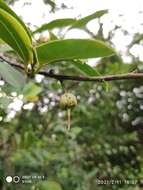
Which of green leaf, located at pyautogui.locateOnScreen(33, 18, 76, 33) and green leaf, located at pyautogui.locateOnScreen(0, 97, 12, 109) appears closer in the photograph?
green leaf, located at pyautogui.locateOnScreen(33, 18, 76, 33)

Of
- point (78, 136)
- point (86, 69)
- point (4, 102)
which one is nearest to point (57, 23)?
point (86, 69)

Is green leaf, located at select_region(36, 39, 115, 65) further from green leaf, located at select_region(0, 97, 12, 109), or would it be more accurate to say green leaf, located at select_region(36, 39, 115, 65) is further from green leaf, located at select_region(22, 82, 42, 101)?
green leaf, located at select_region(22, 82, 42, 101)

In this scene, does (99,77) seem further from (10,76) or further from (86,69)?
(10,76)

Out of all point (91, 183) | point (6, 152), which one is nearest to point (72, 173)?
point (91, 183)

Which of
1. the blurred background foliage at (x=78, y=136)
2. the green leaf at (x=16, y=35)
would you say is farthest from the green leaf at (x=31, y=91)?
the green leaf at (x=16, y=35)

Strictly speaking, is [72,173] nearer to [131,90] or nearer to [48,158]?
[48,158]

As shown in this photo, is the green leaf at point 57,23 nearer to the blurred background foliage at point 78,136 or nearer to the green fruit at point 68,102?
the green fruit at point 68,102

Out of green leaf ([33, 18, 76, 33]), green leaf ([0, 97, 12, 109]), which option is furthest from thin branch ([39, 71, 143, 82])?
green leaf ([0, 97, 12, 109])
